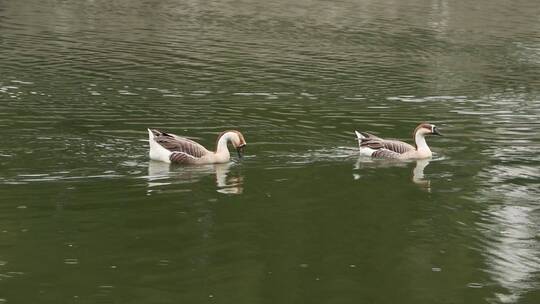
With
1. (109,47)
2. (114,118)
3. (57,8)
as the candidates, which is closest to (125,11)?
(57,8)

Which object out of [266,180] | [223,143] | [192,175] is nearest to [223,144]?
[223,143]

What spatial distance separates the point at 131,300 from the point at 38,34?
48030mm

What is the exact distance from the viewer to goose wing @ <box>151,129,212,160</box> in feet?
97.4

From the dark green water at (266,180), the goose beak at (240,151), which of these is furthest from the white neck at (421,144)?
the goose beak at (240,151)

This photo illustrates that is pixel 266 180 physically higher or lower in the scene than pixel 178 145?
lower

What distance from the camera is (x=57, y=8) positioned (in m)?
83.8

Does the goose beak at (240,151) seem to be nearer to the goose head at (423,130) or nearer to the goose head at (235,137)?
the goose head at (235,137)

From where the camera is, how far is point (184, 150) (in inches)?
1174

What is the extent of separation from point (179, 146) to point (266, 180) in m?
2.88

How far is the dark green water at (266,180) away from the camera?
20234 millimetres

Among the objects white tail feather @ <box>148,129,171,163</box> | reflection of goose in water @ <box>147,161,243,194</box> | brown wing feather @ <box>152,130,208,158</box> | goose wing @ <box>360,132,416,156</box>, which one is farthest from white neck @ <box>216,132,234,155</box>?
goose wing @ <box>360,132,416,156</box>

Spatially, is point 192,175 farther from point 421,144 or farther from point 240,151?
point 421,144

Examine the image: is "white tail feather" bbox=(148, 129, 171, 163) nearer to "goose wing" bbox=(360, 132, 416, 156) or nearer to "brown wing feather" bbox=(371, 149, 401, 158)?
"goose wing" bbox=(360, 132, 416, 156)

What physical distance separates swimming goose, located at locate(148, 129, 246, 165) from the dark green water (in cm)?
38
